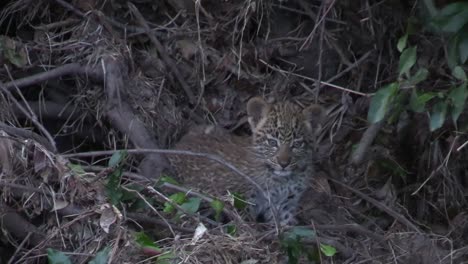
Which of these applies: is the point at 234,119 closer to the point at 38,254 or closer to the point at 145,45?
the point at 145,45

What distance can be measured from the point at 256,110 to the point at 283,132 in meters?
0.28

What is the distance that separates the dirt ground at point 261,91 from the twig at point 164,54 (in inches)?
0.4

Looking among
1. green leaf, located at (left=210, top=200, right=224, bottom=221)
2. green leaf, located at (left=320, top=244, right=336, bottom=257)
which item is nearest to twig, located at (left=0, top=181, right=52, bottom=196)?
green leaf, located at (left=210, top=200, right=224, bottom=221)

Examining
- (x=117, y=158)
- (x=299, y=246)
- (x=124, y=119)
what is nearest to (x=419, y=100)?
(x=299, y=246)

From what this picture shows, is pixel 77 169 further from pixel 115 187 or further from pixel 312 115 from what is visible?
pixel 312 115

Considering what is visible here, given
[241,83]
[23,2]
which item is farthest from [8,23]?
[241,83]

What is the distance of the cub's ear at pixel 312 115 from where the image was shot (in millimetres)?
7457

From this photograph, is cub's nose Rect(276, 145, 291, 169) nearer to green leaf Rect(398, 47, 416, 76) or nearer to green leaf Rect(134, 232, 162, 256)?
green leaf Rect(398, 47, 416, 76)

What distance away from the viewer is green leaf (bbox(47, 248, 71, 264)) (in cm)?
567

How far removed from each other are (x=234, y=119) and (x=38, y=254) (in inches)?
95.9

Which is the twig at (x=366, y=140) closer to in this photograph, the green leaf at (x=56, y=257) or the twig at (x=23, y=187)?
the twig at (x=23, y=187)

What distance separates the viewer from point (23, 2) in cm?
771

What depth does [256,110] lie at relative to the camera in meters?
7.57

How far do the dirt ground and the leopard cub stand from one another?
192 millimetres
